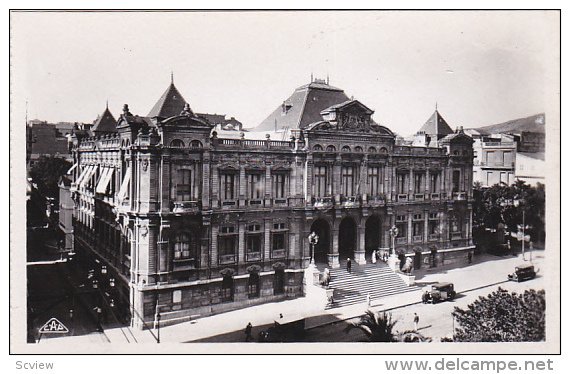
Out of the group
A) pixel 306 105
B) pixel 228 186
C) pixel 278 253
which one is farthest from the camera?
pixel 306 105

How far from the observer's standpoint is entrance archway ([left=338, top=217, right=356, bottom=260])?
41.4 meters

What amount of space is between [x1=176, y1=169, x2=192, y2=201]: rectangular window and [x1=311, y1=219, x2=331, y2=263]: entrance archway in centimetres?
1091

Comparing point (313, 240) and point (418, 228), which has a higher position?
point (418, 228)

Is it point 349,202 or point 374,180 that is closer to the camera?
point 349,202

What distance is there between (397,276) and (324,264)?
592 centimetres

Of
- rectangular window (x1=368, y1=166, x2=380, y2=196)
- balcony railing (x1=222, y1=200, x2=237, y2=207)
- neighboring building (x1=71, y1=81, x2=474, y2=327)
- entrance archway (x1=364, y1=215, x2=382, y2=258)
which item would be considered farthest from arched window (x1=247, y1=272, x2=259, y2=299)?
rectangular window (x1=368, y1=166, x2=380, y2=196)

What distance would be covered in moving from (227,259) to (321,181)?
9211mm

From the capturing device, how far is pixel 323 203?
1506 inches

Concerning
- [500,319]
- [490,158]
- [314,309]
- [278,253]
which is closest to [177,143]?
[278,253]

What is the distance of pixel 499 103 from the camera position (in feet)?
97.0

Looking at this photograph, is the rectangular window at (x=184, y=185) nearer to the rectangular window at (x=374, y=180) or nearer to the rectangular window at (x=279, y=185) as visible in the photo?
the rectangular window at (x=279, y=185)

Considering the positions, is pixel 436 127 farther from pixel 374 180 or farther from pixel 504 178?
pixel 374 180

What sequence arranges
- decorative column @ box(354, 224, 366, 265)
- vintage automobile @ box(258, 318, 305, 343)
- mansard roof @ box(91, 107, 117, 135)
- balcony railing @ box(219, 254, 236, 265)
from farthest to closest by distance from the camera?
mansard roof @ box(91, 107, 117, 135), decorative column @ box(354, 224, 366, 265), balcony railing @ box(219, 254, 236, 265), vintage automobile @ box(258, 318, 305, 343)

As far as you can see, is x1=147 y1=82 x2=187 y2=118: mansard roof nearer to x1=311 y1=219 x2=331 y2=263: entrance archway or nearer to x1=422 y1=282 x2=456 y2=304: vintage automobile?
x1=311 y1=219 x2=331 y2=263: entrance archway
